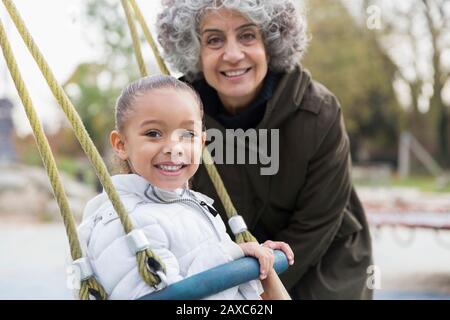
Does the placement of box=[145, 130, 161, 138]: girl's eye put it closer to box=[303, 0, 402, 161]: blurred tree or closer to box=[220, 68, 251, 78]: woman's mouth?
box=[220, 68, 251, 78]: woman's mouth

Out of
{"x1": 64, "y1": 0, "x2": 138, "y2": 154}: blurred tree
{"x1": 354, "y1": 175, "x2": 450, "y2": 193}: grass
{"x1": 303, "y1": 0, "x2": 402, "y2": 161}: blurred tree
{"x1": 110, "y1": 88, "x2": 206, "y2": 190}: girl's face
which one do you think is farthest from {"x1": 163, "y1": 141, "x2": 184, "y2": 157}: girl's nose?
{"x1": 303, "y1": 0, "x2": 402, "y2": 161}: blurred tree

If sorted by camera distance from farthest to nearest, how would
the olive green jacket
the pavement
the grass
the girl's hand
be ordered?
the grass < the pavement < the olive green jacket < the girl's hand

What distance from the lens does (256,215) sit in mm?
943

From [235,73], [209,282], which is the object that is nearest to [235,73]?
[235,73]

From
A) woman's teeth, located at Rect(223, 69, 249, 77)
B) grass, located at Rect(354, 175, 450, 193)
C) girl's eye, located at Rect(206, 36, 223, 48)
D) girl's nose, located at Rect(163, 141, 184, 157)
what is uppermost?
girl's eye, located at Rect(206, 36, 223, 48)

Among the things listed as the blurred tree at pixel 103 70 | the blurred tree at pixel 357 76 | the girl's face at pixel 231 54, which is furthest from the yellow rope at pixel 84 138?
the blurred tree at pixel 357 76

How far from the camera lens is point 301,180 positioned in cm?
95

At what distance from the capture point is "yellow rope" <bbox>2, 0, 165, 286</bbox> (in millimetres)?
580

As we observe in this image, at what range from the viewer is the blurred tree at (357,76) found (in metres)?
9.43

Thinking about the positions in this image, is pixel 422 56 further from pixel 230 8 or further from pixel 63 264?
pixel 230 8

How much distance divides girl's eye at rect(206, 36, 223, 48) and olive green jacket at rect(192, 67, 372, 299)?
4.1 inches

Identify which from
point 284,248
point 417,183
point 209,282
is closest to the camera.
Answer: point 209,282

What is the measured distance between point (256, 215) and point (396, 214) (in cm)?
284

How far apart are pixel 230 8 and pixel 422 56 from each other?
922 centimetres
